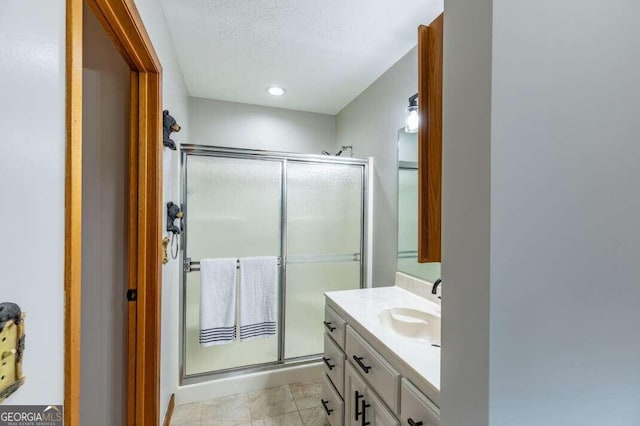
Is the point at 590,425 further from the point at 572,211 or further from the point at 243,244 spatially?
the point at 243,244

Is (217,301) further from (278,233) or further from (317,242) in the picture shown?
(317,242)

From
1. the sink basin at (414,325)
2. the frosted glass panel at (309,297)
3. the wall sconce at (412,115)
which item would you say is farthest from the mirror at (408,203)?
the frosted glass panel at (309,297)

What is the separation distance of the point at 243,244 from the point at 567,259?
6.43 feet

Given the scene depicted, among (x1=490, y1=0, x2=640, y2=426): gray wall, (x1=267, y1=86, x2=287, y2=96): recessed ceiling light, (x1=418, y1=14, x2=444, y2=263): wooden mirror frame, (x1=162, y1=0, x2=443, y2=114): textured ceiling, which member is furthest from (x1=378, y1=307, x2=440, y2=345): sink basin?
(x1=267, y1=86, x2=287, y2=96): recessed ceiling light

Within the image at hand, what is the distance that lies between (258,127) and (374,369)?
2479 millimetres

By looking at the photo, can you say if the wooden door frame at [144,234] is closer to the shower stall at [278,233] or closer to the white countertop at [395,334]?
the shower stall at [278,233]

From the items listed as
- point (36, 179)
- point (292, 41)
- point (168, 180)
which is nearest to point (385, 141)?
point (292, 41)

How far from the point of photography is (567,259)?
615mm

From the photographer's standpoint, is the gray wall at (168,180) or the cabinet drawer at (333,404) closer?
the gray wall at (168,180)

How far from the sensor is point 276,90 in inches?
99.9

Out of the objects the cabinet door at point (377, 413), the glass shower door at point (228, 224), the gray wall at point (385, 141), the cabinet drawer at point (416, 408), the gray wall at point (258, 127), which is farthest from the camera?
the gray wall at point (258, 127)

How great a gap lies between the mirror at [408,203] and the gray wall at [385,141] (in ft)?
0.19

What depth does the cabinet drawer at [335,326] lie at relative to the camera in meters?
1.53

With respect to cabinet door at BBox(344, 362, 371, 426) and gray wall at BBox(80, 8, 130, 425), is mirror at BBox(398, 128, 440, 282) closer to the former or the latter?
cabinet door at BBox(344, 362, 371, 426)
